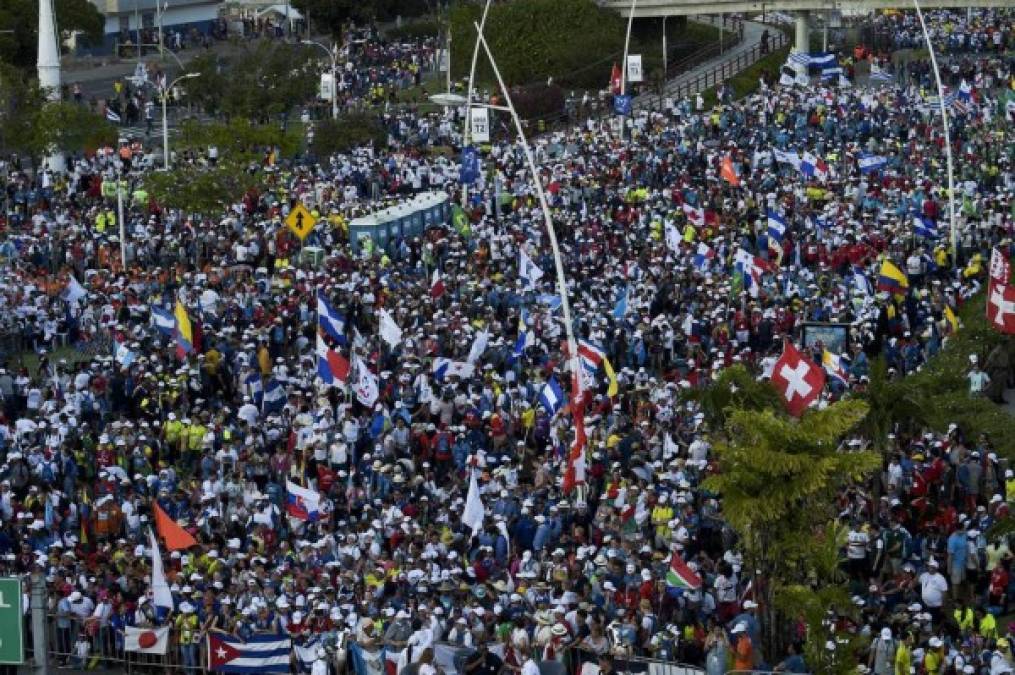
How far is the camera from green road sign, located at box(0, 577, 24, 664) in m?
22.6

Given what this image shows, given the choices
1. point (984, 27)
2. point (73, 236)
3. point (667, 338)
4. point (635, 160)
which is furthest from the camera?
point (984, 27)

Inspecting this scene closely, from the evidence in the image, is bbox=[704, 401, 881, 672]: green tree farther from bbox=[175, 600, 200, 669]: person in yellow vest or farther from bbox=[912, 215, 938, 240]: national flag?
bbox=[912, 215, 938, 240]: national flag

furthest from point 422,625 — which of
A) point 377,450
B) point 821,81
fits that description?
point 821,81

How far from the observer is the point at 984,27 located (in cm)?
7800

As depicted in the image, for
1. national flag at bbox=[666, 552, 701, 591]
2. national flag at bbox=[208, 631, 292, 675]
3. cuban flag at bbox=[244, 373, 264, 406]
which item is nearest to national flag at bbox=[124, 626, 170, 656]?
national flag at bbox=[208, 631, 292, 675]

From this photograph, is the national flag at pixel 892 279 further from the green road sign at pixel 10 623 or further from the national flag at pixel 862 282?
the green road sign at pixel 10 623

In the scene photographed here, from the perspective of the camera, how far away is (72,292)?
44.2 m

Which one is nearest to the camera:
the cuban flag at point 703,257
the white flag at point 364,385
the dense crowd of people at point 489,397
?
the dense crowd of people at point 489,397

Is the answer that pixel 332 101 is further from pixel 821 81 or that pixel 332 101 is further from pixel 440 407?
pixel 440 407

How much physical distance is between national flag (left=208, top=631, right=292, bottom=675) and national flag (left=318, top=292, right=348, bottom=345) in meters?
A: 10.8

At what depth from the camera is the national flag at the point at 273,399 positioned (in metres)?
38.4

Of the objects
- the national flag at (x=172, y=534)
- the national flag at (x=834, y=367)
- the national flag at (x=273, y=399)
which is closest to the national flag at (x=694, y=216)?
the national flag at (x=834, y=367)

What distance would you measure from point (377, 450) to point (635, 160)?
23530 millimetres

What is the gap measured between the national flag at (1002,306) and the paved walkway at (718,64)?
3575cm
